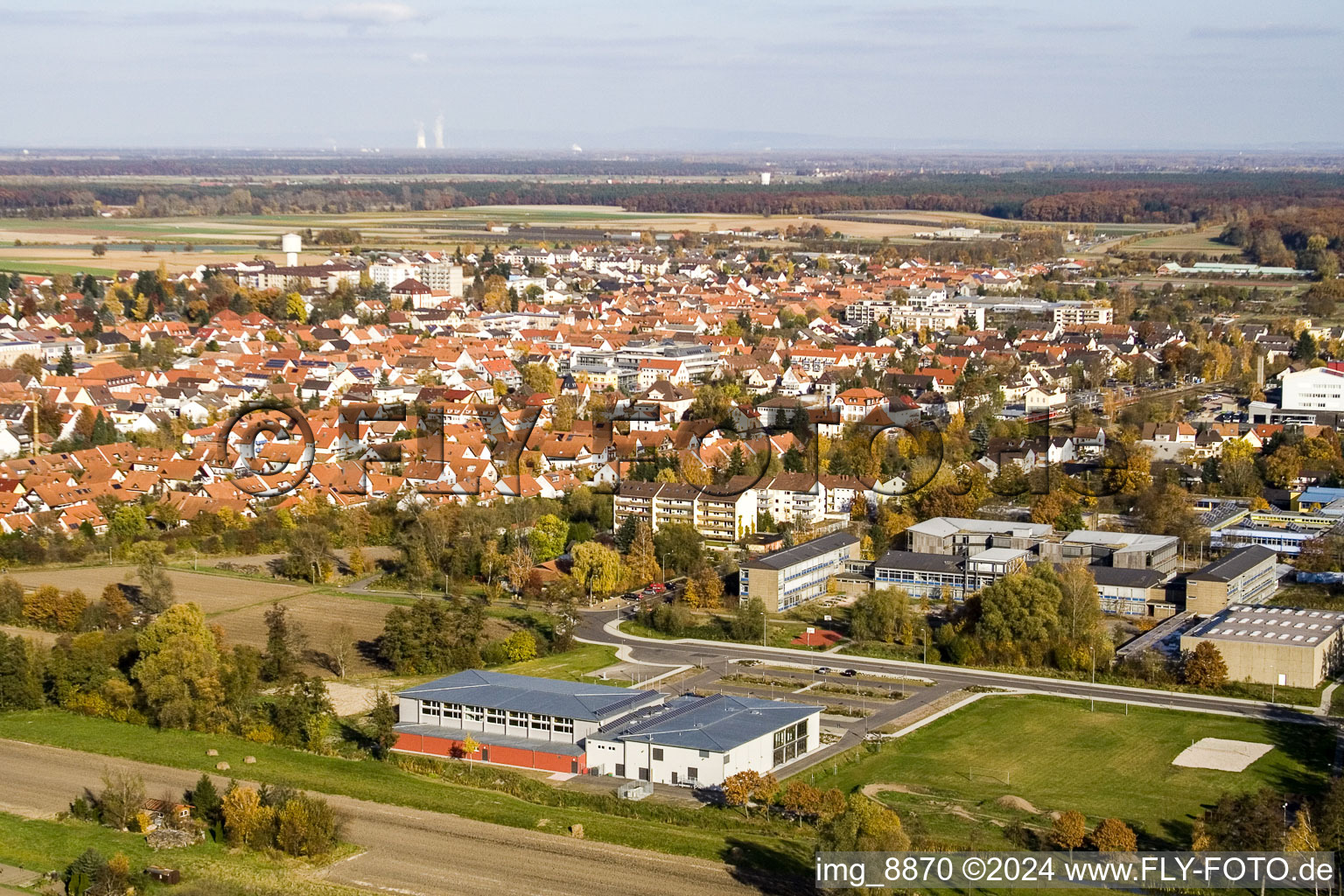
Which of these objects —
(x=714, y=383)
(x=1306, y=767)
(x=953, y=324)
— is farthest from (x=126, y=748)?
(x=953, y=324)

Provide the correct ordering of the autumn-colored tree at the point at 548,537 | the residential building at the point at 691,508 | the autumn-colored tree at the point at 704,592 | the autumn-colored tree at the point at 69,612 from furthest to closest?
Result: the residential building at the point at 691,508, the autumn-colored tree at the point at 548,537, the autumn-colored tree at the point at 704,592, the autumn-colored tree at the point at 69,612

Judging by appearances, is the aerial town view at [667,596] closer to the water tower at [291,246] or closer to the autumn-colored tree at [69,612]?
the autumn-colored tree at [69,612]

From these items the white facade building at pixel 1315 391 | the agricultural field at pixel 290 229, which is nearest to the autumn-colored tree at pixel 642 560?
the white facade building at pixel 1315 391

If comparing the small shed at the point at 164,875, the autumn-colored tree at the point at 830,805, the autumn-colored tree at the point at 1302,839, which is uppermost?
the autumn-colored tree at the point at 1302,839

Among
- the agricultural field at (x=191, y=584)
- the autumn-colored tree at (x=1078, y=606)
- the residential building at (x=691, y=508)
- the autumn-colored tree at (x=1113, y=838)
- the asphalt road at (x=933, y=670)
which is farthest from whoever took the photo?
the residential building at (x=691, y=508)

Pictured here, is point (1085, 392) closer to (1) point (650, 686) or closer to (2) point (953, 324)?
(2) point (953, 324)

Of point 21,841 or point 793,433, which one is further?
point 793,433

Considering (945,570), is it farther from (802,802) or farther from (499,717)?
(802,802)
